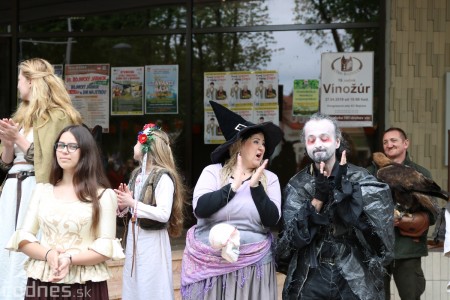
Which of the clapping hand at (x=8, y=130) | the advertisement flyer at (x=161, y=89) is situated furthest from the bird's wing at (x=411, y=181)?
the advertisement flyer at (x=161, y=89)

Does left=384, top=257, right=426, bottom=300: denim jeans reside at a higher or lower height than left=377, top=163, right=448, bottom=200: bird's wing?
lower

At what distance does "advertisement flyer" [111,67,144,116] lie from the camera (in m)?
9.97

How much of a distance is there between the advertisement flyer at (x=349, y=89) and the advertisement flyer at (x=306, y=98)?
0.07m

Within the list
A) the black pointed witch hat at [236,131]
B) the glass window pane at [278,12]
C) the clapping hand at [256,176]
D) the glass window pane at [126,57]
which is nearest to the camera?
the clapping hand at [256,176]

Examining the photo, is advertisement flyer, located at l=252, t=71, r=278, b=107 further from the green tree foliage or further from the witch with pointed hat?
the witch with pointed hat

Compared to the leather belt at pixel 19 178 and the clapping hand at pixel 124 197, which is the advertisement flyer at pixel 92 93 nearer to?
the leather belt at pixel 19 178

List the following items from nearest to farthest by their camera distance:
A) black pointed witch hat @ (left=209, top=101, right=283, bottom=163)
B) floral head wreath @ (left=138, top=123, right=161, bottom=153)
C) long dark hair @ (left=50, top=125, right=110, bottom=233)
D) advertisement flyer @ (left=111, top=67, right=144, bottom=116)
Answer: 1. long dark hair @ (left=50, top=125, right=110, bottom=233)
2. black pointed witch hat @ (left=209, top=101, right=283, bottom=163)
3. floral head wreath @ (left=138, top=123, right=161, bottom=153)
4. advertisement flyer @ (left=111, top=67, right=144, bottom=116)

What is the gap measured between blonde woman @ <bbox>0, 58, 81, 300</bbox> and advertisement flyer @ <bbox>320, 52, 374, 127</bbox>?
4.30 m

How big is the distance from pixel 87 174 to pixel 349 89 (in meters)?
5.15

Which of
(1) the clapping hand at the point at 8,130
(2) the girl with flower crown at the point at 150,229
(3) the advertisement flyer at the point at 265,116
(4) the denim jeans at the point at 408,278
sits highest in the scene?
(3) the advertisement flyer at the point at 265,116

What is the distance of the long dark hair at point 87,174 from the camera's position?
15.6ft

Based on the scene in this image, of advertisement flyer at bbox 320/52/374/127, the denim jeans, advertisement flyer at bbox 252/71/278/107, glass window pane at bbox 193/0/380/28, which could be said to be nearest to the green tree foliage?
glass window pane at bbox 193/0/380/28

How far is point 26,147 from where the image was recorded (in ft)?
18.4

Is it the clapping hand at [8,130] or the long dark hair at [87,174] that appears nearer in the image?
the long dark hair at [87,174]
